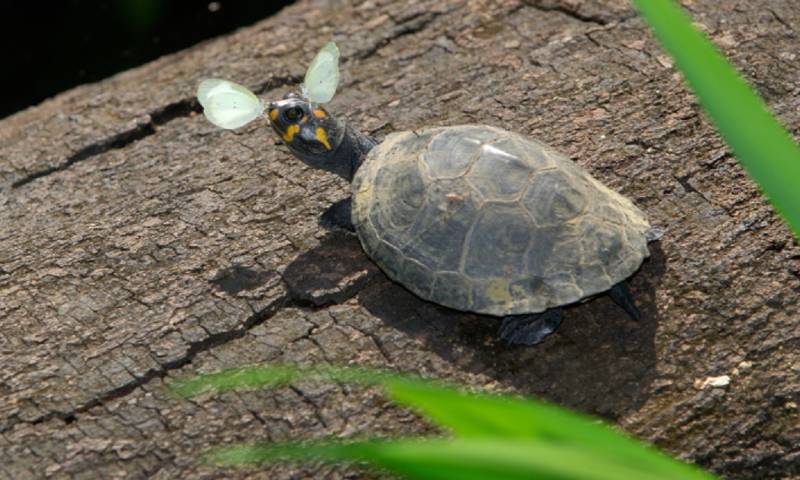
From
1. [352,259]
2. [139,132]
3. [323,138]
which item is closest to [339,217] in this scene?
[352,259]

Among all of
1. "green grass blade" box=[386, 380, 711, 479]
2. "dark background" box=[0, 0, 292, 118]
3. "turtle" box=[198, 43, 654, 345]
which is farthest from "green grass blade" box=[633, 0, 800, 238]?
"dark background" box=[0, 0, 292, 118]

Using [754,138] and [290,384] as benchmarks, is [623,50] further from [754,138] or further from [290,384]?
[754,138]

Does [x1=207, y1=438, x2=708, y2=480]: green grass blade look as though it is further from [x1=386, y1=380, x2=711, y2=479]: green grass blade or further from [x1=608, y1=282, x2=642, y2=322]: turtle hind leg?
[x1=608, y1=282, x2=642, y2=322]: turtle hind leg

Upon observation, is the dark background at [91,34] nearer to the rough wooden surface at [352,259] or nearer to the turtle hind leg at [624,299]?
the rough wooden surface at [352,259]

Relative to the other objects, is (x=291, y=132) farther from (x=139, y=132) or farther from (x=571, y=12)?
(x=571, y=12)

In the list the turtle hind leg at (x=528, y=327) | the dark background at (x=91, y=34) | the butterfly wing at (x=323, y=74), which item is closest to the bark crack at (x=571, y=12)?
the butterfly wing at (x=323, y=74)
